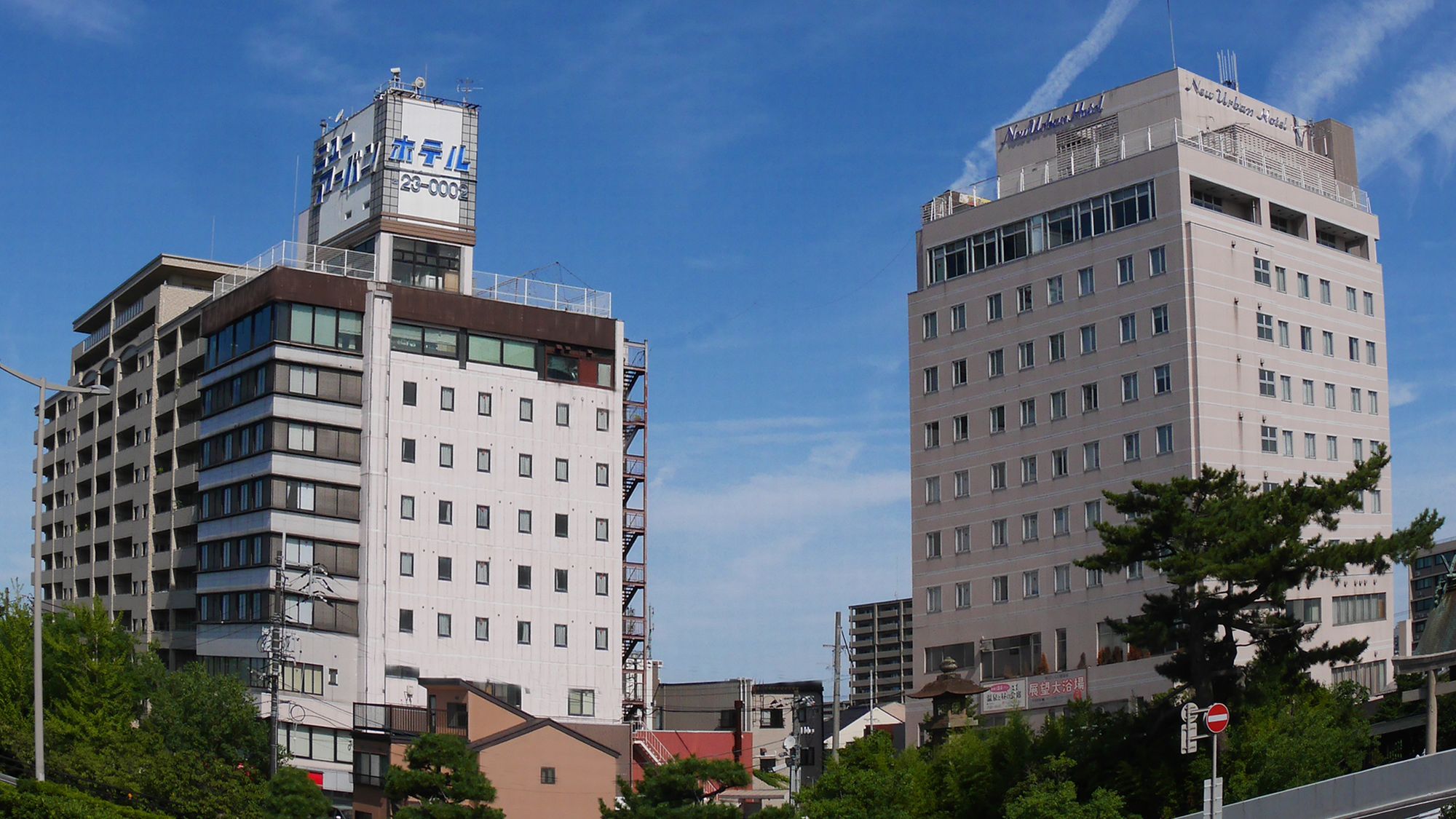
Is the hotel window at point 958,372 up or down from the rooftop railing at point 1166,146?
down

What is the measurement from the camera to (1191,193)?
102m

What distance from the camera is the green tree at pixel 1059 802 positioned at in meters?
62.8

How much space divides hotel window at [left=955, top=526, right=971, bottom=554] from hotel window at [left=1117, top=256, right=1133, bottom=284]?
1797 centimetres

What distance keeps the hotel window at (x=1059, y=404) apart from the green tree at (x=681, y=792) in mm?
43197

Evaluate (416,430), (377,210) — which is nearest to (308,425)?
(416,430)

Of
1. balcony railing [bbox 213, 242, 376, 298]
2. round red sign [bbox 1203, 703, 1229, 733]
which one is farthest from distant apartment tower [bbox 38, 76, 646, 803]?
round red sign [bbox 1203, 703, 1229, 733]

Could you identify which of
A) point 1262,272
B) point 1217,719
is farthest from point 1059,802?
point 1262,272

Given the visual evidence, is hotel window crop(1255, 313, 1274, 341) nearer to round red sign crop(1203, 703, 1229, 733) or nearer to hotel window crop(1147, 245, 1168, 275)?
hotel window crop(1147, 245, 1168, 275)

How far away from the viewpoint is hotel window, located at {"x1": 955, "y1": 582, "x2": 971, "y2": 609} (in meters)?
109

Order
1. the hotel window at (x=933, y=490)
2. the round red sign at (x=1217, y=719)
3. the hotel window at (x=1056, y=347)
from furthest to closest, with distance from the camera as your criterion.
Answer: the hotel window at (x=933, y=490) → the hotel window at (x=1056, y=347) → the round red sign at (x=1217, y=719)

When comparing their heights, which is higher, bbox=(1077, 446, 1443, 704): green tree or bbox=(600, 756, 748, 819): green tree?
bbox=(1077, 446, 1443, 704): green tree

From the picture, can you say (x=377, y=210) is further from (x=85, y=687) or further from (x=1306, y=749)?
(x=1306, y=749)

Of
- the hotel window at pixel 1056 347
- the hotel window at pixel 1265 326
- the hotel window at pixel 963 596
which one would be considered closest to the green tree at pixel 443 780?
the hotel window at pixel 963 596

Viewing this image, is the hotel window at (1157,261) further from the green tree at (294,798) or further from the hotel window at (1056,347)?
the green tree at (294,798)
